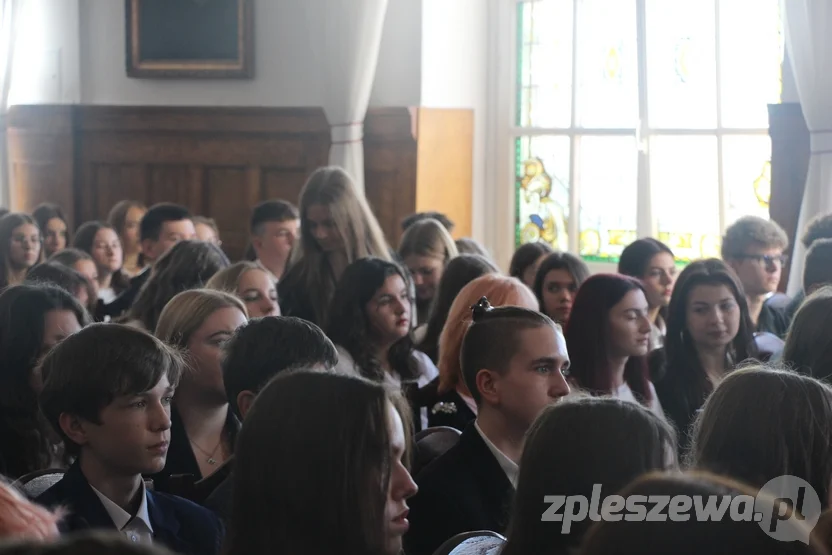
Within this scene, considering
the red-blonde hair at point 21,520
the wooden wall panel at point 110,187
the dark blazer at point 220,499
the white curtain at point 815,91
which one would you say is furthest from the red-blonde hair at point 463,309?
the wooden wall panel at point 110,187

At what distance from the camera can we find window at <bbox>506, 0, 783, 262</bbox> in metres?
6.91

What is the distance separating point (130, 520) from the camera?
2297 mm

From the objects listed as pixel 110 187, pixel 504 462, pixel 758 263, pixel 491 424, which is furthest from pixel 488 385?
pixel 110 187

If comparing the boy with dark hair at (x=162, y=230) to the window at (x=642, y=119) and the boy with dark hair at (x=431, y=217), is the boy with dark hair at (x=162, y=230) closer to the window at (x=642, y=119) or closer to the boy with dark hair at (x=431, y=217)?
the boy with dark hair at (x=431, y=217)

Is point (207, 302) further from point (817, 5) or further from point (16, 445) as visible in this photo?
point (817, 5)

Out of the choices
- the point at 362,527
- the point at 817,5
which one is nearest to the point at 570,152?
the point at 817,5

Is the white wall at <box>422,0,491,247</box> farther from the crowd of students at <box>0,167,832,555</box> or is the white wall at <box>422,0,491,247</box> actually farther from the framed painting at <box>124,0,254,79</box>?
the crowd of students at <box>0,167,832,555</box>

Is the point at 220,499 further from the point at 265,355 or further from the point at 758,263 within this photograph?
the point at 758,263

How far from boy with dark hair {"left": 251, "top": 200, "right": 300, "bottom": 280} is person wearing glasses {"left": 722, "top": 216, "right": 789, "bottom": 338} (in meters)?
2.01

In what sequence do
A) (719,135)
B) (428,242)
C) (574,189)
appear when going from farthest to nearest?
(574,189), (719,135), (428,242)

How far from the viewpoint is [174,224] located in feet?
18.7

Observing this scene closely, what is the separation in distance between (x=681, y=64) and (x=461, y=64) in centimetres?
142

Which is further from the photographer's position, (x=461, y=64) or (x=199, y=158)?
(x=199, y=158)

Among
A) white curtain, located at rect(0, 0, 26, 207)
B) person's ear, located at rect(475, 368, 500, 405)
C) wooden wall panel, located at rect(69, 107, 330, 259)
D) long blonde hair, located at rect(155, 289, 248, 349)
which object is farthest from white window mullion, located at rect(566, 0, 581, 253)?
person's ear, located at rect(475, 368, 500, 405)
